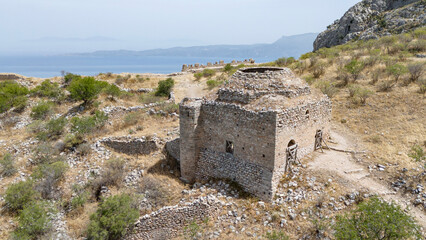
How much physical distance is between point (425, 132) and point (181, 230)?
12.6 metres

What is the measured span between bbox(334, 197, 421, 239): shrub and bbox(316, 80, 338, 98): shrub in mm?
12194

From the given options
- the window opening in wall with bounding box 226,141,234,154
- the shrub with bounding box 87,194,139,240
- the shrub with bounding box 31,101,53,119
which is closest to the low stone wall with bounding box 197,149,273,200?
the window opening in wall with bounding box 226,141,234,154

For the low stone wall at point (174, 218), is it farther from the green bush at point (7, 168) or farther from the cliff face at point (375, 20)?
the cliff face at point (375, 20)

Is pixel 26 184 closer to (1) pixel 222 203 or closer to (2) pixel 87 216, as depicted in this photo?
(2) pixel 87 216

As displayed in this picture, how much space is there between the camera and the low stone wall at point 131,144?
14.1 meters

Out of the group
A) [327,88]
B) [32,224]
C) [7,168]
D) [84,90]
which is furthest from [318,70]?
[7,168]

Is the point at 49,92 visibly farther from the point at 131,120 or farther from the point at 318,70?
the point at 318,70

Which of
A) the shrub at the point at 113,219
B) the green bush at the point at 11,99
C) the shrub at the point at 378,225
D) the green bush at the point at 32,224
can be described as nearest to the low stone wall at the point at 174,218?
the shrub at the point at 113,219

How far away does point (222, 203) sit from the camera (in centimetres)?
979

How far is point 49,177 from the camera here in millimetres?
11859

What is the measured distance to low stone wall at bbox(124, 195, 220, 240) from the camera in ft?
31.3

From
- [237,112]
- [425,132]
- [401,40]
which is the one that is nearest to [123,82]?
[237,112]

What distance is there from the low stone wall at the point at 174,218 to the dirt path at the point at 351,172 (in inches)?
175

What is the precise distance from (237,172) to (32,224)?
7453 mm
